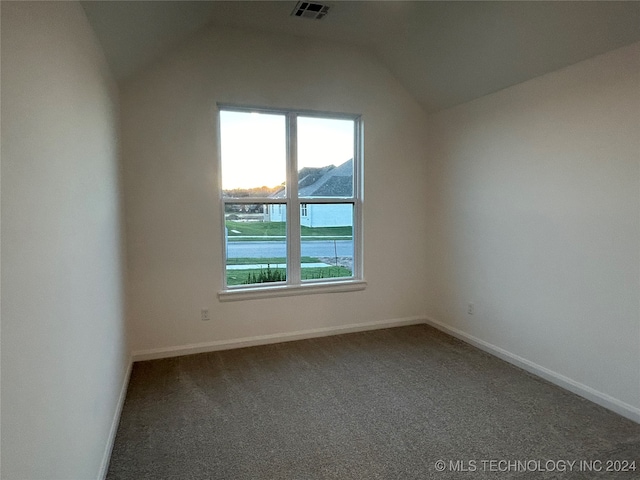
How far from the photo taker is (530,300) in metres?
3.21

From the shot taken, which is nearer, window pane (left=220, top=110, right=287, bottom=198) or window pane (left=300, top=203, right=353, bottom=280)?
window pane (left=220, top=110, right=287, bottom=198)

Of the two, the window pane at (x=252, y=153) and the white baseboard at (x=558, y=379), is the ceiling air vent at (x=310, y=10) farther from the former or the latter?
the white baseboard at (x=558, y=379)

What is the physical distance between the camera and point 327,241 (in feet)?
13.7

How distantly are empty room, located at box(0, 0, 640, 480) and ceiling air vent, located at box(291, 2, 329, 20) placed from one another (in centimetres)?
2

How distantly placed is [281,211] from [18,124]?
287 centimetres

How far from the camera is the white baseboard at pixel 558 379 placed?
251 centimetres

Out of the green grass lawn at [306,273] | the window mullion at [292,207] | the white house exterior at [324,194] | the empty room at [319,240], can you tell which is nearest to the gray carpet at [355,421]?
the empty room at [319,240]

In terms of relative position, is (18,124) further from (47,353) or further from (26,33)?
(47,353)

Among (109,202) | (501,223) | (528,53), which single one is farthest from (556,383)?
(109,202)

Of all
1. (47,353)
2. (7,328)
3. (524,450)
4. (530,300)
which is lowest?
(524,450)

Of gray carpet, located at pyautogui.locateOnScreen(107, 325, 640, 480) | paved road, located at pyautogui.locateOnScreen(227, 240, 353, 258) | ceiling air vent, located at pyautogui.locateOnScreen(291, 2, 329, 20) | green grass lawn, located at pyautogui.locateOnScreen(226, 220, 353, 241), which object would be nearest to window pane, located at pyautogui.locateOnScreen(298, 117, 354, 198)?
green grass lawn, located at pyautogui.locateOnScreen(226, 220, 353, 241)

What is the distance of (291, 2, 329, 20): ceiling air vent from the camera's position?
3.16m

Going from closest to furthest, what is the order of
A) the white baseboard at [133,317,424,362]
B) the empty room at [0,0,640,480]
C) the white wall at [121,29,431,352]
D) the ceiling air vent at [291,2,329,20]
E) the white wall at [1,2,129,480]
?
1. the white wall at [1,2,129,480]
2. the empty room at [0,0,640,480]
3. the ceiling air vent at [291,2,329,20]
4. the white wall at [121,29,431,352]
5. the white baseboard at [133,317,424,362]

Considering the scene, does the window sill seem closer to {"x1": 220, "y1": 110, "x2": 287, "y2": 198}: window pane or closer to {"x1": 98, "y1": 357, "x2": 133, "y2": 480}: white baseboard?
{"x1": 220, "y1": 110, "x2": 287, "y2": 198}: window pane
